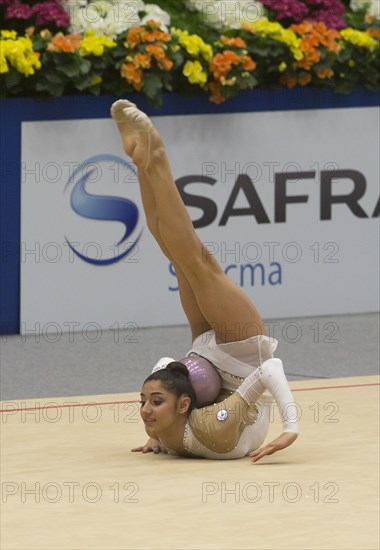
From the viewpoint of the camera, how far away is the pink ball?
6387mm

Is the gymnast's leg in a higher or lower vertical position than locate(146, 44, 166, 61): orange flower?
lower

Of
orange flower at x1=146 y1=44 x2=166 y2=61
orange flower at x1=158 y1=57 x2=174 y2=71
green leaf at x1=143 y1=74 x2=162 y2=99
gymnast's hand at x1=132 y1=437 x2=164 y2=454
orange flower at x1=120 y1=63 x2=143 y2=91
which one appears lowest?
gymnast's hand at x1=132 y1=437 x2=164 y2=454

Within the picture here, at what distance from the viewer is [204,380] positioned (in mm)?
6395

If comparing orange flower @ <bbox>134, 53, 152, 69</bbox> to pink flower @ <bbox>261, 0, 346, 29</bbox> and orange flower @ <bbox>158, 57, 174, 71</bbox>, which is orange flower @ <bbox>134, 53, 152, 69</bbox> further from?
pink flower @ <bbox>261, 0, 346, 29</bbox>

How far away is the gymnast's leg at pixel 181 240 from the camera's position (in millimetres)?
6258

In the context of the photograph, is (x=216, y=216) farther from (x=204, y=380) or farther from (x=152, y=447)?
(x=204, y=380)

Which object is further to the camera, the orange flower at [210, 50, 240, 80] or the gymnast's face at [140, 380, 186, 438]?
the orange flower at [210, 50, 240, 80]

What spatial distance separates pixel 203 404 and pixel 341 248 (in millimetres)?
3535

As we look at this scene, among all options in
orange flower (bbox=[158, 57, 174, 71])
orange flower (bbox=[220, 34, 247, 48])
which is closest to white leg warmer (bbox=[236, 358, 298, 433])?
orange flower (bbox=[158, 57, 174, 71])

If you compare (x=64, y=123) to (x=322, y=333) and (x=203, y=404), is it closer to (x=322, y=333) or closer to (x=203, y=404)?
(x=322, y=333)

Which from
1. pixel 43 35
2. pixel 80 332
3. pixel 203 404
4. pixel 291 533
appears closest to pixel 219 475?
pixel 203 404

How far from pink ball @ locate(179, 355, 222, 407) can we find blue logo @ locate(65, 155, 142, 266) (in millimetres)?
2804

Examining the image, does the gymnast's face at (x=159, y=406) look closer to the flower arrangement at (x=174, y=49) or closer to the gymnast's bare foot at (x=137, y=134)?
the gymnast's bare foot at (x=137, y=134)

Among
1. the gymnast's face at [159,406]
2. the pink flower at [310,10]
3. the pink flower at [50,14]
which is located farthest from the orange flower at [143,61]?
the gymnast's face at [159,406]
